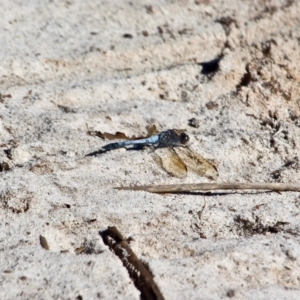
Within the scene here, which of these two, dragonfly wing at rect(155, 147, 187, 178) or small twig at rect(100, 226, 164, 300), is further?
dragonfly wing at rect(155, 147, 187, 178)

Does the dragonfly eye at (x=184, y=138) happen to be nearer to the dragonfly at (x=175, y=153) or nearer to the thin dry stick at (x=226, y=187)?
the dragonfly at (x=175, y=153)

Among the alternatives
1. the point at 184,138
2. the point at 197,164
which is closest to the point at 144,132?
the point at 184,138

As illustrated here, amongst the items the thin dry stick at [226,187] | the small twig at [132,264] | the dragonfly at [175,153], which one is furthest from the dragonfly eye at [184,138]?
the small twig at [132,264]

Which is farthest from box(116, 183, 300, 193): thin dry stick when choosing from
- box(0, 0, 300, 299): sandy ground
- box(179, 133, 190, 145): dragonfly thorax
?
box(179, 133, 190, 145): dragonfly thorax

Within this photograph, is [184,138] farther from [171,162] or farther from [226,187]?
[226,187]

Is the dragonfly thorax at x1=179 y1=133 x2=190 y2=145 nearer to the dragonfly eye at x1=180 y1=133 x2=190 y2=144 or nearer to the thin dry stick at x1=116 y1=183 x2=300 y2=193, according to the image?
the dragonfly eye at x1=180 y1=133 x2=190 y2=144

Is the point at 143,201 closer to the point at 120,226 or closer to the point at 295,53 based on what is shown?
the point at 120,226

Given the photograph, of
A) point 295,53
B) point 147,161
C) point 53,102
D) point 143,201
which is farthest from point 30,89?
point 295,53
